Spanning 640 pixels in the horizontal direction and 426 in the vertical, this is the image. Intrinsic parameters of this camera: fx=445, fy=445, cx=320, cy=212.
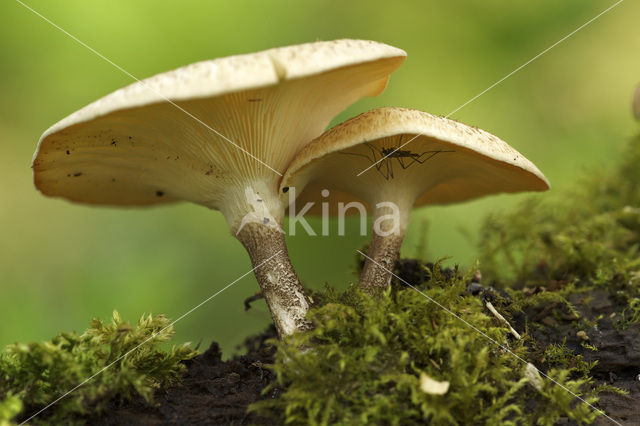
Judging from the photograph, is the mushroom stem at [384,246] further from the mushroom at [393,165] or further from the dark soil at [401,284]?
the dark soil at [401,284]

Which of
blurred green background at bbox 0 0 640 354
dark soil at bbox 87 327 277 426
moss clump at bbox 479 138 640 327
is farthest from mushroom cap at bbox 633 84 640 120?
dark soil at bbox 87 327 277 426

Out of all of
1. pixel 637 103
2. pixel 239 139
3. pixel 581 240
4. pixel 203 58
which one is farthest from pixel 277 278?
pixel 203 58

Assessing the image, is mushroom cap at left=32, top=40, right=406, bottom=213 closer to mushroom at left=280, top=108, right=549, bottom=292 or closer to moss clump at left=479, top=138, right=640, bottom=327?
mushroom at left=280, top=108, right=549, bottom=292

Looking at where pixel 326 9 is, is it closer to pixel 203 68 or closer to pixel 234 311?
pixel 234 311

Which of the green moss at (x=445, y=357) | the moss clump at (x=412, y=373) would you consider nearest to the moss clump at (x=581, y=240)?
the green moss at (x=445, y=357)

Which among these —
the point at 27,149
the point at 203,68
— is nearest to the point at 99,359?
the point at 203,68

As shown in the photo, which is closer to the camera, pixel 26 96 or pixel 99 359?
pixel 99 359
